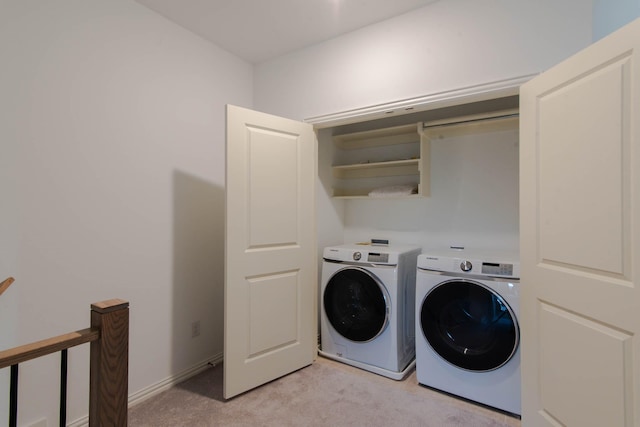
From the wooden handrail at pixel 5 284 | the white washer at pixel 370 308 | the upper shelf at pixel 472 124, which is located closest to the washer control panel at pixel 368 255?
the white washer at pixel 370 308

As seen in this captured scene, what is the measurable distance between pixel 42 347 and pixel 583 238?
193 centimetres

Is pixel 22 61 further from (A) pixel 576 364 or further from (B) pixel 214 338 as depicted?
(A) pixel 576 364

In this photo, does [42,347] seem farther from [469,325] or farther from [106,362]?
[469,325]

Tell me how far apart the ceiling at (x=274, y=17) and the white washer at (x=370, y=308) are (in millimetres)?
1626

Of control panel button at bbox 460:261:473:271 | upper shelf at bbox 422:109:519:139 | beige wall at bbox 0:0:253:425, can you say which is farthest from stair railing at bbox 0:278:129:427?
upper shelf at bbox 422:109:519:139

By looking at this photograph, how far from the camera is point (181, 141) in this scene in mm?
2240

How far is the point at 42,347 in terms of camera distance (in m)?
0.92

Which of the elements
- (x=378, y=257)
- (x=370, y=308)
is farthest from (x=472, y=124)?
(x=370, y=308)

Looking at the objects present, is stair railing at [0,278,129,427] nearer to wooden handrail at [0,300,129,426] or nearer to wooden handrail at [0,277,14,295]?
wooden handrail at [0,300,129,426]

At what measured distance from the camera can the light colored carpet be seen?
5.96 feet

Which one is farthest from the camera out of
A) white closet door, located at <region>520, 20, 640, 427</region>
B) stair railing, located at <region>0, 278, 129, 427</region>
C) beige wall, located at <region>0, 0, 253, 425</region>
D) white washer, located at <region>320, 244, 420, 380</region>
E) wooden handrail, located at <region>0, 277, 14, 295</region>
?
white washer, located at <region>320, 244, 420, 380</region>

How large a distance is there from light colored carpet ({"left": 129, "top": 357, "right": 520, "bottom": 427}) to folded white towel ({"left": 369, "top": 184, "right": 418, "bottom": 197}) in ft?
4.67

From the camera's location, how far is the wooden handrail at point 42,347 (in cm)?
87

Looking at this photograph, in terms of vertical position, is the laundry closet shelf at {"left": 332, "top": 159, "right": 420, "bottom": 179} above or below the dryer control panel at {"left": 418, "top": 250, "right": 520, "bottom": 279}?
above
